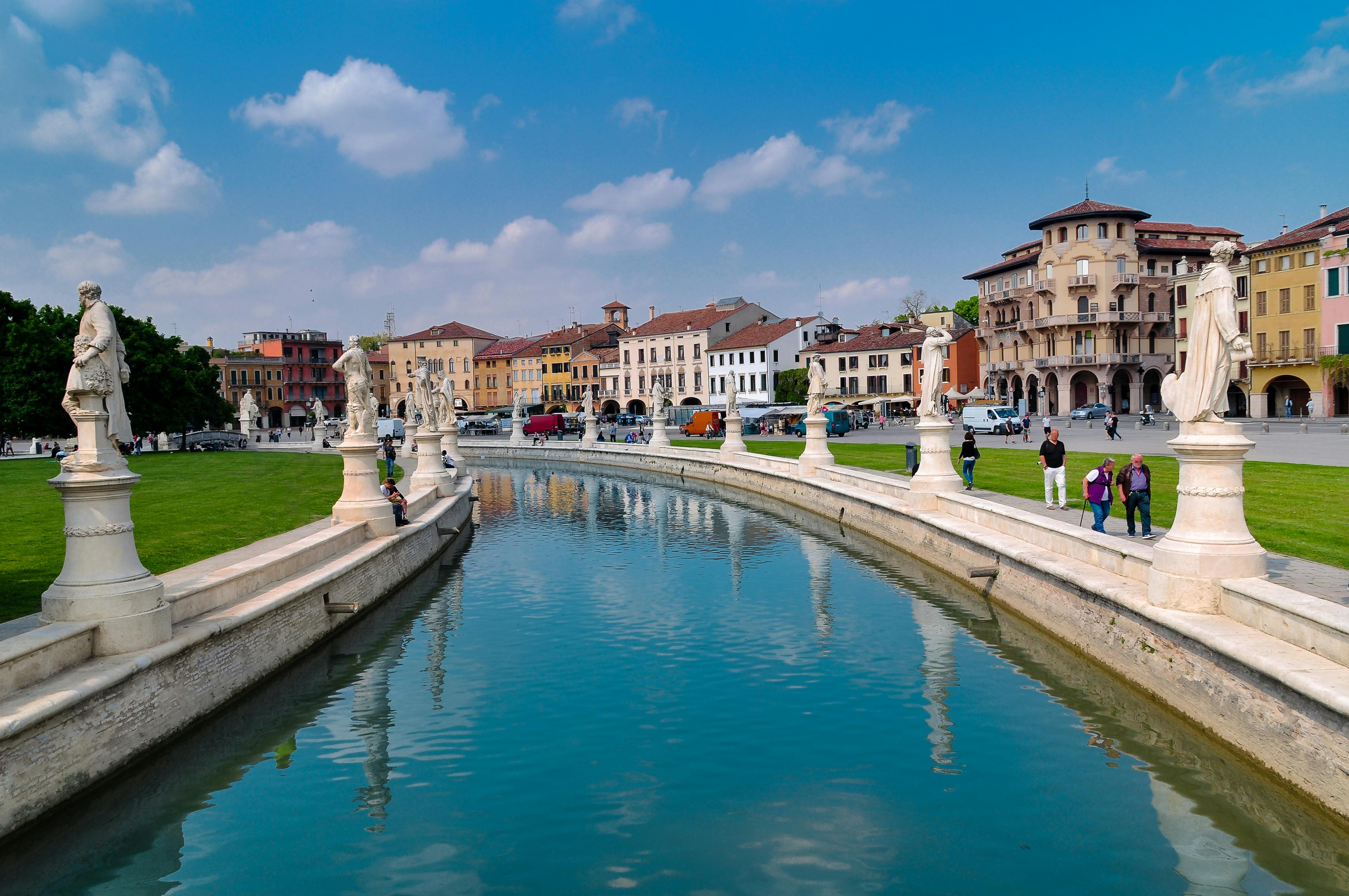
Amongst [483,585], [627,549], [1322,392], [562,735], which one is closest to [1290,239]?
[1322,392]

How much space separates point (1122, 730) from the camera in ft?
32.0

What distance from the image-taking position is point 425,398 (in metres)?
29.4

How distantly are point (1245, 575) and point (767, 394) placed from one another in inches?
3174

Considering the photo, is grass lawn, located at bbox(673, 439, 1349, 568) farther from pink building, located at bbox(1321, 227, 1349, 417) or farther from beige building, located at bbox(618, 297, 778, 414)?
beige building, located at bbox(618, 297, 778, 414)

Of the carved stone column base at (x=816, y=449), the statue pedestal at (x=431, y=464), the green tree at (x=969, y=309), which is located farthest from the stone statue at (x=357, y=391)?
the green tree at (x=969, y=309)

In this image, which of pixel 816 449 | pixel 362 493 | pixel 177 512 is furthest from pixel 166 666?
pixel 816 449

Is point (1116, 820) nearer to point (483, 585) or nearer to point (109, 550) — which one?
point (109, 550)

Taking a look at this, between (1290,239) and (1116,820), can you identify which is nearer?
(1116,820)

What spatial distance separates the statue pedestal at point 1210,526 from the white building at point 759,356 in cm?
7897

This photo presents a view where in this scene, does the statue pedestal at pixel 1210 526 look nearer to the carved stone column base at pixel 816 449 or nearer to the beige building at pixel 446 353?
the carved stone column base at pixel 816 449

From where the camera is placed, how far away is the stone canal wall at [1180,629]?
7.34 m

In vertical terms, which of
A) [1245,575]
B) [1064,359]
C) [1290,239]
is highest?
[1290,239]

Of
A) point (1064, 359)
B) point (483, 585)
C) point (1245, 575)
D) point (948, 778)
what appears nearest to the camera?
point (948, 778)

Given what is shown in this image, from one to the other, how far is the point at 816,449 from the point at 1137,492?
15.3m
